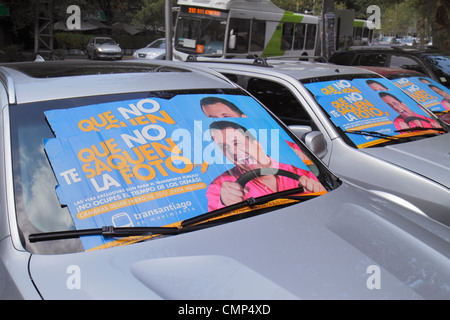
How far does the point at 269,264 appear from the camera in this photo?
166 centimetres

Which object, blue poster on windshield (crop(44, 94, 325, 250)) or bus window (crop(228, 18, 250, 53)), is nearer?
blue poster on windshield (crop(44, 94, 325, 250))

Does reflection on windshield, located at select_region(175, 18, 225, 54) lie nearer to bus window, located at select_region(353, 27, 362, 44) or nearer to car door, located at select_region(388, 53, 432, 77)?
car door, located at select_region(388, 53, 432, 77)

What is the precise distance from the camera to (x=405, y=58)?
7543 millimetres

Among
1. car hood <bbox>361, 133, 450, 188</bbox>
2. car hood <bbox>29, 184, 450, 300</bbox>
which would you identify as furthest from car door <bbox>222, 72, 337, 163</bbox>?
car hood <bbox>29, 184, 450, 300</bbox>

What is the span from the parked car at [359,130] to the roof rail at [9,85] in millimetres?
1823

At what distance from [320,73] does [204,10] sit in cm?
1252

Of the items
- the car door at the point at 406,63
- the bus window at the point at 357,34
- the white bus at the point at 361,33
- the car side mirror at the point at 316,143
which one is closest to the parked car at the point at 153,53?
the white bus at the point at 361,33

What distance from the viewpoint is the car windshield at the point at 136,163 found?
1.83 metres

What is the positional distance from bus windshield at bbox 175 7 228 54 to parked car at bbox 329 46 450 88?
830 centimetres

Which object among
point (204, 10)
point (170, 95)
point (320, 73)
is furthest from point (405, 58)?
point (204, 10)

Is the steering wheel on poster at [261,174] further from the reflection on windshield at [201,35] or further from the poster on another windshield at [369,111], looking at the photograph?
the reflection on windshield at [201,35]

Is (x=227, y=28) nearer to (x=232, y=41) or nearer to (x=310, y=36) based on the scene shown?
(x=232, y=41)

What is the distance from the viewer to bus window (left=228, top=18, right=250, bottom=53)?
1633 centimetres

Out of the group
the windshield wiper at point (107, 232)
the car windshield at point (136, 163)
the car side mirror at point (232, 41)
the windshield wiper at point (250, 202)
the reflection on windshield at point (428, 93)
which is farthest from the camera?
the car side mirror at point (232, 41)
